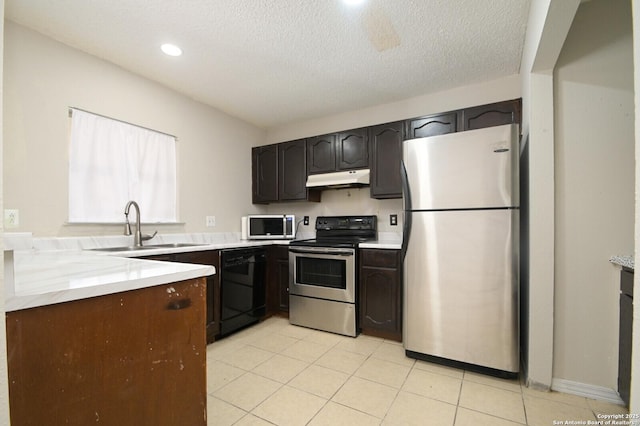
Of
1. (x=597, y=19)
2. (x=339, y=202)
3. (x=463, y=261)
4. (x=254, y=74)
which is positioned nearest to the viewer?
(x=597, y=19)

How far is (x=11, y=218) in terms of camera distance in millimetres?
1830

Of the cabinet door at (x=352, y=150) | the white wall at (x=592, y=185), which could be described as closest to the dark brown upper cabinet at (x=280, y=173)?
the cabinet door at (x=352, y=150)

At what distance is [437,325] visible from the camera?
2.11 metres

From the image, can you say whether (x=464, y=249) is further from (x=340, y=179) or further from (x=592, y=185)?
(x=340, y=179)

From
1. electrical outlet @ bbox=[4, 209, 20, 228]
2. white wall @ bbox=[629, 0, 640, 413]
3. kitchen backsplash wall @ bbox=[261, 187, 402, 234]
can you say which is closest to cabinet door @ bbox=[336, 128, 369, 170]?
kitchen backsplash wall @ bbox=[261, 187, 402, 234]

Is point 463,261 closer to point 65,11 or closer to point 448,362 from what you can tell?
point 448,362

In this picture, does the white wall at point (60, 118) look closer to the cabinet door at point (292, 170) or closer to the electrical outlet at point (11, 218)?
the electrical outlet at point (11, 218)

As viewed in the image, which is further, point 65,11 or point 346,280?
point 346,280

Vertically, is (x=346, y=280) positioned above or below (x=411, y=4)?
below

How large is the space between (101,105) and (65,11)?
68 cm

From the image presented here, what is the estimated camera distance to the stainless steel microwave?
136 inches

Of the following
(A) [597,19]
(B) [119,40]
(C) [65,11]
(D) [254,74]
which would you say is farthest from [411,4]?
(C) [65,11]

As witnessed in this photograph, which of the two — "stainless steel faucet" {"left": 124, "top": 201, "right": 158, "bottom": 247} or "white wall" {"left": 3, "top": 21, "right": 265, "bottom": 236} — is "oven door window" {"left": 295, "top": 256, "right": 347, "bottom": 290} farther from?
"stainless steel faucet" {"left": 124, "top": 201, "right": 158, "bottom": 247}

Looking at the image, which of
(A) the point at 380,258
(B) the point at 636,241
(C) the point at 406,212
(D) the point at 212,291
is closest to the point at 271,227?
(D) the point at 212,291
